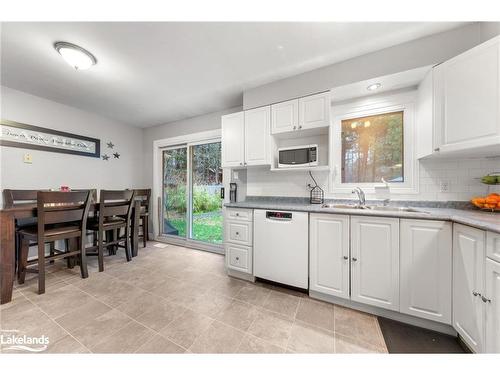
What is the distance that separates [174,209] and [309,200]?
9.22 ft

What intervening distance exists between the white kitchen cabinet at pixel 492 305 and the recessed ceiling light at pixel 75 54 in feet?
11.1

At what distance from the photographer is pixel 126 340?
1238 millimetres

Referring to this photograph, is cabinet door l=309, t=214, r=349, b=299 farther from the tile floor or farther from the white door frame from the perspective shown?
the white door frame

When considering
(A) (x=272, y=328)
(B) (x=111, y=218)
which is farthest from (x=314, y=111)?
(B) (x=111, y=218)

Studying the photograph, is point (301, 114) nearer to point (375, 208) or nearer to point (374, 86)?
point (374, 86)

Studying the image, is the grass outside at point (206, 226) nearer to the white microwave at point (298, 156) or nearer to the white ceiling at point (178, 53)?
the white microwave at point (298, 156)

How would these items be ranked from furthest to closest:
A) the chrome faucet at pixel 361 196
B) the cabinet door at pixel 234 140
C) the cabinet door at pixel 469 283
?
the cabinet door at pixel 234 140 → the chrome faucet at pixel 361 196 → the cabinet door at pixel 469 283

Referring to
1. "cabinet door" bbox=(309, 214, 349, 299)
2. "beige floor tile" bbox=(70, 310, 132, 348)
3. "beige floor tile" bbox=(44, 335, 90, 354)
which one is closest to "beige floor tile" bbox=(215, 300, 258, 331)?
"cabinet door" bbox=(309, 214, 349, 299)

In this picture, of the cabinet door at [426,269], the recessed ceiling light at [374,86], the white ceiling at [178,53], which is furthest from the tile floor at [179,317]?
the white ceiling at [178,53]

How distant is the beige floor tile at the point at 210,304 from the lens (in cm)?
156

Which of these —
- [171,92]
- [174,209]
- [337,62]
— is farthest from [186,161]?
[337,62]

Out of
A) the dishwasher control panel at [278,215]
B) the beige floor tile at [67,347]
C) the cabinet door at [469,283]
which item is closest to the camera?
the cabinet door at [469,283]

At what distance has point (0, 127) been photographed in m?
2.33

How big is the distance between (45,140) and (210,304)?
3366mm
